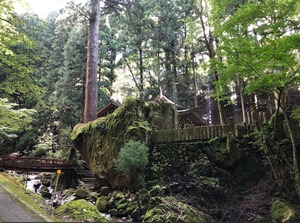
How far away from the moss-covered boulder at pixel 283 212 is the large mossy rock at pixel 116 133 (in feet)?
15.4

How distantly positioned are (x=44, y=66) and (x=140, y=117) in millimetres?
18107

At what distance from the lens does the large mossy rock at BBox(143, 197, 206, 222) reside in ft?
20.3

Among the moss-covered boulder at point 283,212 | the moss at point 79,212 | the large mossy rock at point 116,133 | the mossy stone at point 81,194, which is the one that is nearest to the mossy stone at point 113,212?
the large mossy rock at point 116,133

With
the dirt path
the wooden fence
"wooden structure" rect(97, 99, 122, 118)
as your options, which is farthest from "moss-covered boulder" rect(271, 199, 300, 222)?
"wooden structure" rect(97, 99, 122, 118)

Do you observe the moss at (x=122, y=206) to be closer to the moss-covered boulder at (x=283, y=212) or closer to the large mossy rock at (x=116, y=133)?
the large mossy rock at (x=116, y=133)

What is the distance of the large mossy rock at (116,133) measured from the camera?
979cm

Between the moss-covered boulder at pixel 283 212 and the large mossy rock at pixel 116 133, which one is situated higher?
the large mossy rock at pixel 116 133

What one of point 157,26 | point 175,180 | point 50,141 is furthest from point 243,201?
point 50,141

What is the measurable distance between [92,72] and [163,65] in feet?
31.1

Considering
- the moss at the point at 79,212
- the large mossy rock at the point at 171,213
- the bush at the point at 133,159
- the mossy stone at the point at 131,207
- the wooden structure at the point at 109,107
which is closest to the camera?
the moss at the point at 79,212

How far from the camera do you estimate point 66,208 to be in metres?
5.75

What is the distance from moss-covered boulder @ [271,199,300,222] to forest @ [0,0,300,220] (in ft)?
2.21

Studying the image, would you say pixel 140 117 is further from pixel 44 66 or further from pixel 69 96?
pixel 44 66

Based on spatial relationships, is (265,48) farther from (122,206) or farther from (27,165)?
(27,165)
